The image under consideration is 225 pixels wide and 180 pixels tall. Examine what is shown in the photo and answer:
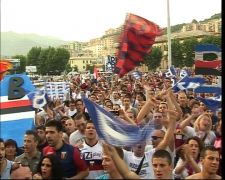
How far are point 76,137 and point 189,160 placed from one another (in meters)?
2.08

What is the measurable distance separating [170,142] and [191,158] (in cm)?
37

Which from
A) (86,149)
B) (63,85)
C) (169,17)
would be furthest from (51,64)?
(86,149)

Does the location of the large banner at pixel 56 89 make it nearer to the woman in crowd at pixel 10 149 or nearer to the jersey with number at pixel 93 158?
the woman in crowd at pixel 10 149

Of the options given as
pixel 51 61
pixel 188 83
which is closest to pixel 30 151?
pixel 188 83

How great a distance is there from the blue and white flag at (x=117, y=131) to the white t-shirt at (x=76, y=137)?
1801 millimetres

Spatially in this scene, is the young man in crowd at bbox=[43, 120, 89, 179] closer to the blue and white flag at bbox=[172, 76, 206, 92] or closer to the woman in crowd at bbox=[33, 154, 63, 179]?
the woman in crowd at bbox=[33, 154, 63, 179]

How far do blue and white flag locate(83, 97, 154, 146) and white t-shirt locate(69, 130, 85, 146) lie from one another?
5.91 feet

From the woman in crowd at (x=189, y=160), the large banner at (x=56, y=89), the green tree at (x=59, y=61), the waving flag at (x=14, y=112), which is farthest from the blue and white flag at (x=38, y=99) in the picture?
the green tree at (x=59, y=61)

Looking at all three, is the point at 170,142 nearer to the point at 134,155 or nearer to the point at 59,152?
Result: the point at 134,155

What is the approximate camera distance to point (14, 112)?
6578 mm

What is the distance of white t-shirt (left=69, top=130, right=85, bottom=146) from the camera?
6778 mm

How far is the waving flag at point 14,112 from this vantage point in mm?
6426

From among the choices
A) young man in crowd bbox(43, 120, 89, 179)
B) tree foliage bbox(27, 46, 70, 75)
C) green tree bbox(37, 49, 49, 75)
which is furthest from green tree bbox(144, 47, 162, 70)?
young man in crowd bbox(43, 120, 89, 179)

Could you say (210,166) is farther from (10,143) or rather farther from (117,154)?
(10,143)
